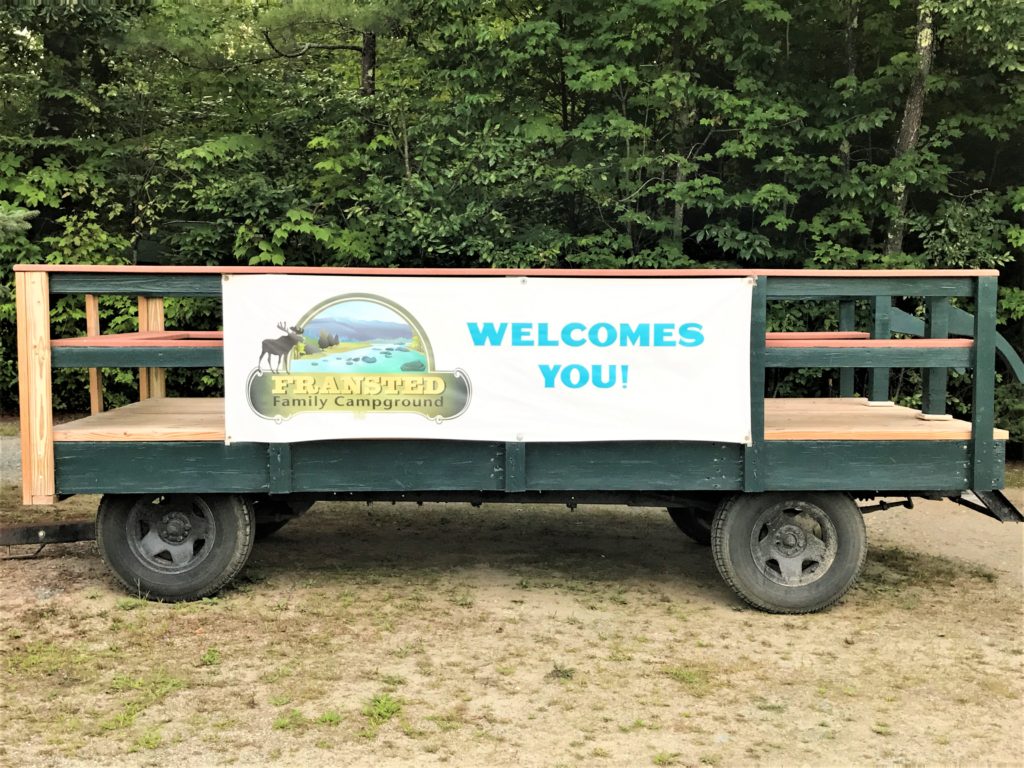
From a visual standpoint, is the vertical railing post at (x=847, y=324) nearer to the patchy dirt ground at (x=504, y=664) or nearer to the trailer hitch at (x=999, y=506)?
the patchy dirt ground at (x=504, y=664)

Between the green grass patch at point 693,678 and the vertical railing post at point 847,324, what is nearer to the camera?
the green grass patch at point 693,678

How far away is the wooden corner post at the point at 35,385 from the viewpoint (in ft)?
16.2

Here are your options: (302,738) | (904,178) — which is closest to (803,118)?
(904,178)

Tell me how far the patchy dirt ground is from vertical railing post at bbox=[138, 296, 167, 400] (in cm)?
120

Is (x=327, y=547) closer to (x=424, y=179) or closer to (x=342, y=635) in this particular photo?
(x=342, y=635)

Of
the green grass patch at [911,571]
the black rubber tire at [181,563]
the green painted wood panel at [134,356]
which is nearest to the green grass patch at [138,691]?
the black rubber tire at [181,563]

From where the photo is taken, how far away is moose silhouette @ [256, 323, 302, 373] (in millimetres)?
5016

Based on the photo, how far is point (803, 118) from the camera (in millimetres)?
10773

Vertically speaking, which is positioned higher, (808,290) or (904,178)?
(904,178)

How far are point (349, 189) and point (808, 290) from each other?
23.3 feet

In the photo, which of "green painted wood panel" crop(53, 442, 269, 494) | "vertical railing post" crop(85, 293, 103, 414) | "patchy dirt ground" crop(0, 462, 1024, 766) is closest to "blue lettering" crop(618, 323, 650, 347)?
Result: "patchy dirt ground" crop(0, 462, 1024, 766)

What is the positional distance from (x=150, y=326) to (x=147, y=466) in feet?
6.09

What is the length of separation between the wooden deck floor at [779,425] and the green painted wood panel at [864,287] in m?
0.71

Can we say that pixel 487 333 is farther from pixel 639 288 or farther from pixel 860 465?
pixel 860 465
